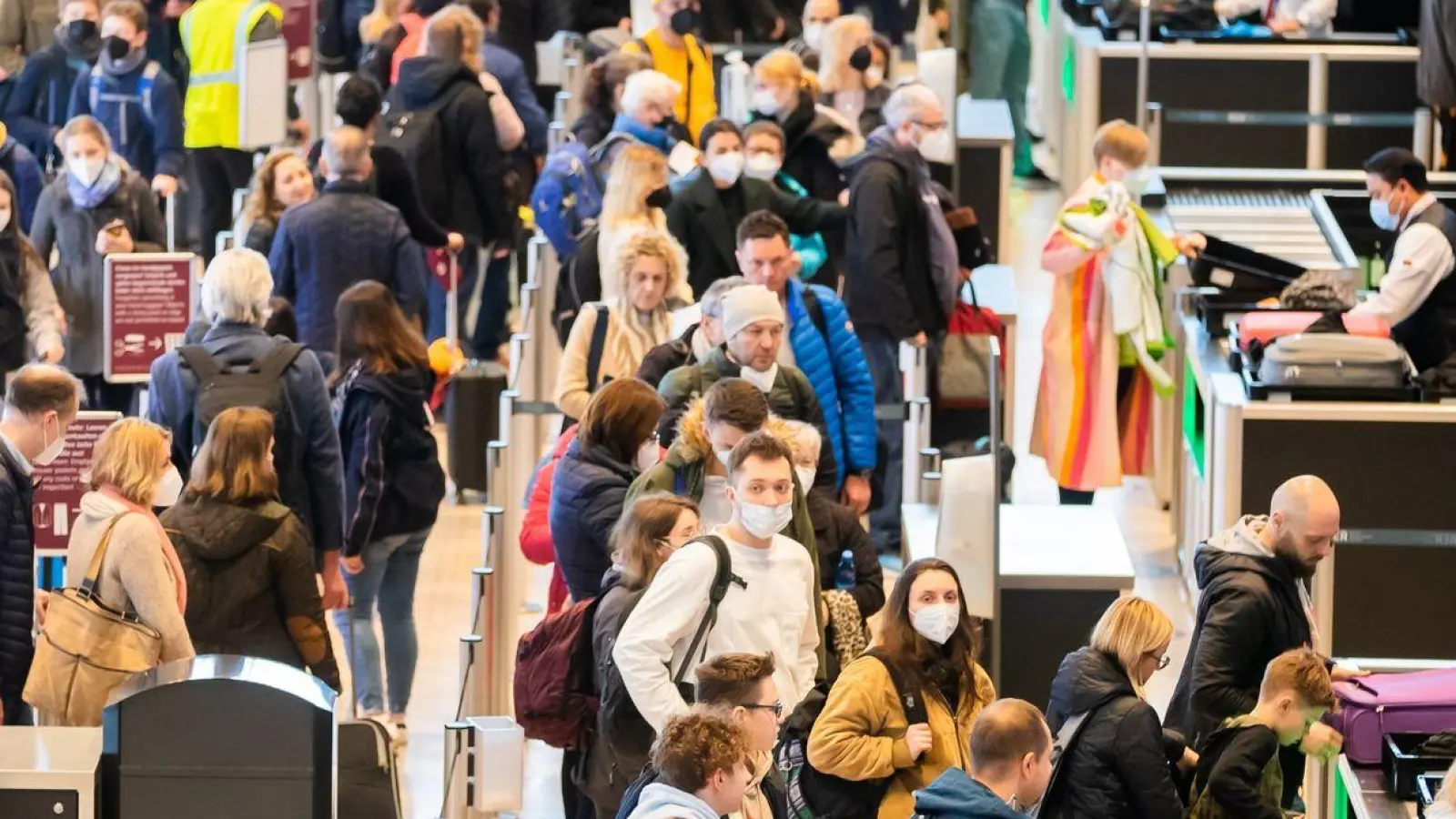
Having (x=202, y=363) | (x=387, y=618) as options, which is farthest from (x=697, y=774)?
(x=387, y=618)

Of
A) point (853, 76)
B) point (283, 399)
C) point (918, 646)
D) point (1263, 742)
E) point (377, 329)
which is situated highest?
point (853, 76)

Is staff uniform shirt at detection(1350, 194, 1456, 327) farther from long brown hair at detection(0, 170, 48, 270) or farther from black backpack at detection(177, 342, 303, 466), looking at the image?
long brown hair at detection(0, 170, 48, 270)

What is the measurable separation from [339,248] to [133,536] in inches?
153

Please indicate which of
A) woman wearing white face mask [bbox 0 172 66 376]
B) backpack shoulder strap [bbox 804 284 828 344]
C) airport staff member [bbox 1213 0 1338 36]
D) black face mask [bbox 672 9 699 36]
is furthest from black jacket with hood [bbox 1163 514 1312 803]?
airport staff member [bbox 1213 0 1338 36]

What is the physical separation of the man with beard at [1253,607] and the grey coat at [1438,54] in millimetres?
7566

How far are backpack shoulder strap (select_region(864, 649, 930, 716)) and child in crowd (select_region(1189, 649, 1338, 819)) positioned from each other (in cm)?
69

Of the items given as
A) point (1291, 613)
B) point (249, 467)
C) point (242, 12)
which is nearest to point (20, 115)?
point (242, 12)

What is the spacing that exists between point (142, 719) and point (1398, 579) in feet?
19.1

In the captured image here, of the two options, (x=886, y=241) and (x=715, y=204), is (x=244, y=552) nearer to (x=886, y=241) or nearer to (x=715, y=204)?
(x=715, y=204)

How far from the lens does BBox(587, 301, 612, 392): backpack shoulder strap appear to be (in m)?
9.77

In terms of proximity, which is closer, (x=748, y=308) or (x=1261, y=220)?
(x=748, y=308)

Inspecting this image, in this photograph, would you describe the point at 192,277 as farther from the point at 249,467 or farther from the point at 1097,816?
the point at 1097,816

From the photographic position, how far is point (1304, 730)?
6.99m

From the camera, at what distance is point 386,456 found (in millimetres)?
9367
